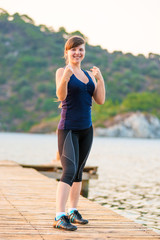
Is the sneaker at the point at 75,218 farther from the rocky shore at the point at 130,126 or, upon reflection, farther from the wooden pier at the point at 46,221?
the rocky shore at the point at 130,126

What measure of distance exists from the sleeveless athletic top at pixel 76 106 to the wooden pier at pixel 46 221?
1.16 meters

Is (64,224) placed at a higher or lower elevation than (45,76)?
lower

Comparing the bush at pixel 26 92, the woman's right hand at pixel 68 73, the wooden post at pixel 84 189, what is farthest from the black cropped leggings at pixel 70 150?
the bush at pixel 26 92

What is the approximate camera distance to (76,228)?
15.7 feet

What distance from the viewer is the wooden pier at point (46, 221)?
4559 millimetres

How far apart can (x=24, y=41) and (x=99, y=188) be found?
5730 inches

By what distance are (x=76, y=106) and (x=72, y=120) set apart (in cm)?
16

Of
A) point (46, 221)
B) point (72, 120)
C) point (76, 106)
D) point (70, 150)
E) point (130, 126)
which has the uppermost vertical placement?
point (130, 126)

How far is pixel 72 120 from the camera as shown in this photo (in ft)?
15.8

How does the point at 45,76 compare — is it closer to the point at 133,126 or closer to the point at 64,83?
the point at 133,126

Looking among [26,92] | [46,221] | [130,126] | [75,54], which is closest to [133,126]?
[130,126]

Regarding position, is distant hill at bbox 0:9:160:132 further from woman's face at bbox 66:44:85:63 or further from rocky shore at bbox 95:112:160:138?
woman's face at bbox 66:44:85:63

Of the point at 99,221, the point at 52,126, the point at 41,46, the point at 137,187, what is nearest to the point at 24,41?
the point at 41,46

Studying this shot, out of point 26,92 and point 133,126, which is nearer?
point 133,126
